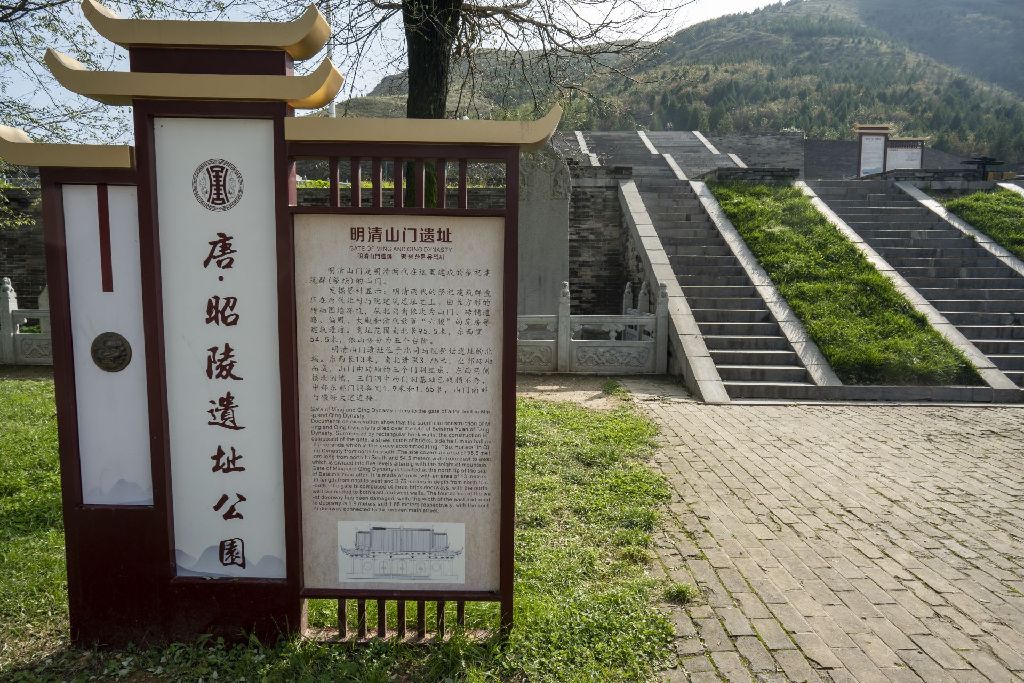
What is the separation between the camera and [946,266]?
12000 mm

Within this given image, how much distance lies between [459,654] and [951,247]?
506 inches

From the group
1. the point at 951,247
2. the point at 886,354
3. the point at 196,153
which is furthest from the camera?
the point at 951,247

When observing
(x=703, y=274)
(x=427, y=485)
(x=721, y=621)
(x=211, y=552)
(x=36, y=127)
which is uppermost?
(x=36, y=127)

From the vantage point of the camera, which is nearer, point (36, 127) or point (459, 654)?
point (459, 654)

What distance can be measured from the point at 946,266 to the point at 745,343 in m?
4.70

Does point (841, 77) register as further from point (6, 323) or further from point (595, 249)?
point (6, 323)

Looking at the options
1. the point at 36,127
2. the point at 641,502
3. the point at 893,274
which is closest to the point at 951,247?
the point at 893,274

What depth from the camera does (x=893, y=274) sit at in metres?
11.5

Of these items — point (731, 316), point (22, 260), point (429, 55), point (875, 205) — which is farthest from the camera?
point (22, 260)

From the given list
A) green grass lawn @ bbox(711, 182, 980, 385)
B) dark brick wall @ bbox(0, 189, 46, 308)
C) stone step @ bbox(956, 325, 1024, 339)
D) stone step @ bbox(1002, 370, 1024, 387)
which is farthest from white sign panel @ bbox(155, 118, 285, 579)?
dark brick wall @ bbox(0, 189, 46, 308)

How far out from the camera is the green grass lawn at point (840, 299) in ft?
30.1

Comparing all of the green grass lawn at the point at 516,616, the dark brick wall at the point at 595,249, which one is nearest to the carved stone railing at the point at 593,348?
the dark brick wall at the point at 595,249

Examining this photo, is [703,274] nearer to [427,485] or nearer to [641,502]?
[641,502]

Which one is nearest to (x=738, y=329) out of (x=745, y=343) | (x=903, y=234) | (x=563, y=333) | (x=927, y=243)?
(x=745, y=343)
